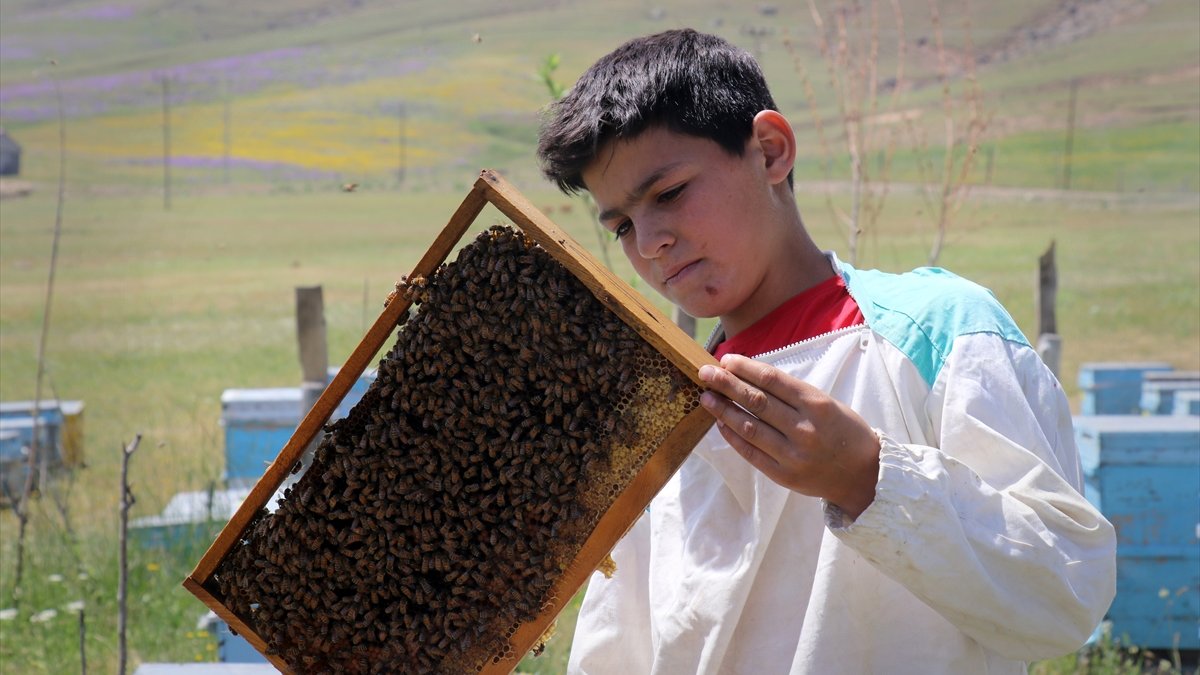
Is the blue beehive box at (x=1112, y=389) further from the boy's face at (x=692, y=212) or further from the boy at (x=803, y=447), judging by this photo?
the boy's face at (x=692, y=212)

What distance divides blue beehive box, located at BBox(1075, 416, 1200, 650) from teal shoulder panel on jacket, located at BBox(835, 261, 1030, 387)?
393 centimetres

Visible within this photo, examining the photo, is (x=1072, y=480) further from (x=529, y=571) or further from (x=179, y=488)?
(x=179, y=488)

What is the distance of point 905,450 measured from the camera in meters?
1.76

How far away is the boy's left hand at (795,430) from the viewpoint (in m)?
1.72

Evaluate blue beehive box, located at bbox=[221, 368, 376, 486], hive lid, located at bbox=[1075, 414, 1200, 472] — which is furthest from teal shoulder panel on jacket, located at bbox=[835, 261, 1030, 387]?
blue beehive box, located at bbox=[221, 368, 376, 486]

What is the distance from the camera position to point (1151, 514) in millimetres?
5566

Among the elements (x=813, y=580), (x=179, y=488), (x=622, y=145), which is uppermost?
(x=622, y=145)

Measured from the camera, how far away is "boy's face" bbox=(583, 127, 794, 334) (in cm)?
219

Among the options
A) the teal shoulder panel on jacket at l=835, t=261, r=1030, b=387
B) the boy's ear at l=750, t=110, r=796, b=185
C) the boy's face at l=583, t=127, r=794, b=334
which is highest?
the boy's ear at l=750, t=110, r=796, b=185

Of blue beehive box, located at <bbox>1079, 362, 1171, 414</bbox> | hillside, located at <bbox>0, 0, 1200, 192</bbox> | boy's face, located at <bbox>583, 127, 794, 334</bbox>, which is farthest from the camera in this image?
hillside, located at <bbox>0, 0, 1200, 192</bbox>

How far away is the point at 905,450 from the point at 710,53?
1.08 m

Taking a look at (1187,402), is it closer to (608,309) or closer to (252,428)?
(252,428)

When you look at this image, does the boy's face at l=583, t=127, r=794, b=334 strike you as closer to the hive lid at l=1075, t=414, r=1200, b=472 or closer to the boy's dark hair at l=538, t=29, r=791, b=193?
Answer: the boy's dark hair at l=538, t=29, r=791, b=193

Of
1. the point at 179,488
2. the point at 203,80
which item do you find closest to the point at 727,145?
the point at 179,488
